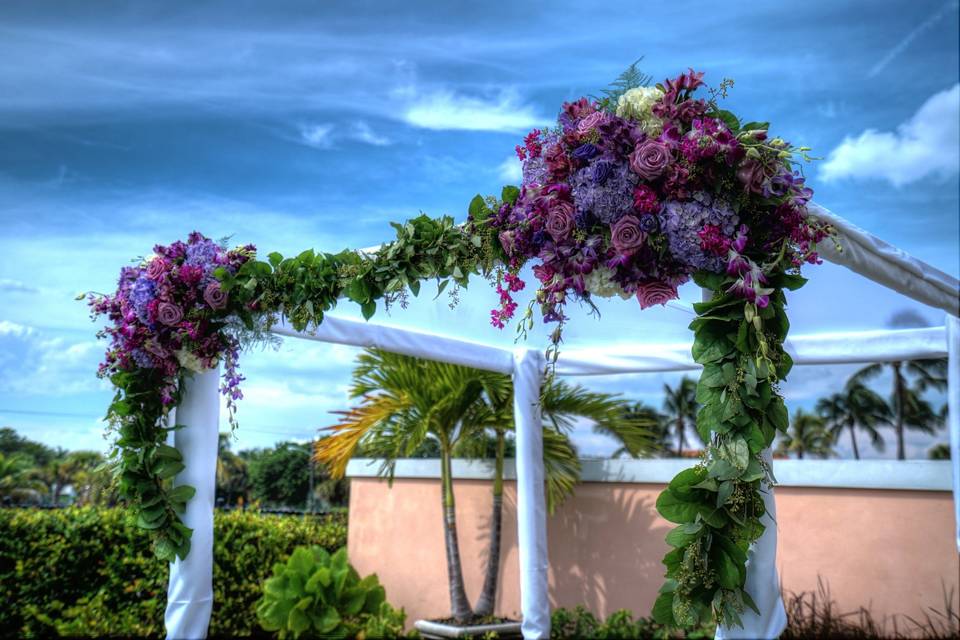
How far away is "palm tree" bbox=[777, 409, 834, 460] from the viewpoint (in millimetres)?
39281

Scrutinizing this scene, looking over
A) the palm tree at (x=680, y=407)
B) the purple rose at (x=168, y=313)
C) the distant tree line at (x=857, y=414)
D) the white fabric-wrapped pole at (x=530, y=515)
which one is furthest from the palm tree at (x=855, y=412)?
the purple rose at (x=168, y=313)

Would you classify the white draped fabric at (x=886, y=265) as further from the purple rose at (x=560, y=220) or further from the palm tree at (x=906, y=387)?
the palm tree at (x=906, y=387)

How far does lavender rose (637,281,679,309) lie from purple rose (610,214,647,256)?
17cm

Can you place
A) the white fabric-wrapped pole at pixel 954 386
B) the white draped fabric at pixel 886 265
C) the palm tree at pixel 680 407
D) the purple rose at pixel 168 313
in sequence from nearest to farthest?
the white draped fabric at pixel 886 265, the purple rose at pixel 168 313, the white fabric-wrapped pole at pixel 954 386, the palm tree at pixel 680 407

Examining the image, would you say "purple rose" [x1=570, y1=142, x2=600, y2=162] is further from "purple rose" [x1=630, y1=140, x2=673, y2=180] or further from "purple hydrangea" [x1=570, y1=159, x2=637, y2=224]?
"purple rose" [x1=630, y1=140, x2=673, y2=180]

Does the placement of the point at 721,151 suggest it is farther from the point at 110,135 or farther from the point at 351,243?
the point at 110,135

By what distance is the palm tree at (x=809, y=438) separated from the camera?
1547 inches

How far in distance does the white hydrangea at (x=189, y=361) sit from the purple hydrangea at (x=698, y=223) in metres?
2.59

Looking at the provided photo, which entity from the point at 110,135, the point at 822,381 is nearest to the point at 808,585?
the point at 110,135

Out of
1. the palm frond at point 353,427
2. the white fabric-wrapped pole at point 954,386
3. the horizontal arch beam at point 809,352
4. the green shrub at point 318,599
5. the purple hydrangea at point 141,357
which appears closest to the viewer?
the purple hydrangea at point 141,357

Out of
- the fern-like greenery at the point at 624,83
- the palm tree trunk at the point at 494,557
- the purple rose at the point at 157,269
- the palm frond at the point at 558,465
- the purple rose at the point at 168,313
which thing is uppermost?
the fern-like greenery at the point at 624,83

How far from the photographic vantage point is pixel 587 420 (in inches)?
296

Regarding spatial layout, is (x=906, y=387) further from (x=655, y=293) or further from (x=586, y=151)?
(x=586, y=151)

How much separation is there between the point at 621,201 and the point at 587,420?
192 inches
